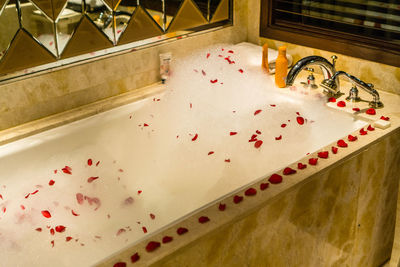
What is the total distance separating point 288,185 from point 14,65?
1.29 metres

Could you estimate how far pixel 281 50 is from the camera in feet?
9.36

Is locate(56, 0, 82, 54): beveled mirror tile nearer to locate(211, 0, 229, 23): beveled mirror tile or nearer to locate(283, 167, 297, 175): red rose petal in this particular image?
locate(211, 0, 229, 23): beveled mirror tile

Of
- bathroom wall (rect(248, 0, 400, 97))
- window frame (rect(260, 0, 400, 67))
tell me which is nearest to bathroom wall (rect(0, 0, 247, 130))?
window frame (rect(260, 0, 400, 67))

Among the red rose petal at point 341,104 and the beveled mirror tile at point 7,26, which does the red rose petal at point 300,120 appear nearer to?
the red rose petal at point 341,104

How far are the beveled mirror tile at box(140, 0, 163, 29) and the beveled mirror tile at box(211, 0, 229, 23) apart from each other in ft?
1.37

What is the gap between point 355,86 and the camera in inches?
102

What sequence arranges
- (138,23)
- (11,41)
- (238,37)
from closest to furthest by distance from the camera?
1. (11,41)
2. (138,23)
3. (238,37)

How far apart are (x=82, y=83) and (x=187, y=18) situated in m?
0.75

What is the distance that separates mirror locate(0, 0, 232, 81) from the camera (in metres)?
2.26

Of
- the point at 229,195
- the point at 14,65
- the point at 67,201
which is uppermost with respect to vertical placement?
the point at 14,65

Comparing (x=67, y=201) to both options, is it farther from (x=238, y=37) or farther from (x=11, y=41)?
(x=238, y=37)

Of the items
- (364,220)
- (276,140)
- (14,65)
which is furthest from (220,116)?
(14,65)

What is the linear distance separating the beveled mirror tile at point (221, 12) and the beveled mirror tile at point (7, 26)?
1227 mm

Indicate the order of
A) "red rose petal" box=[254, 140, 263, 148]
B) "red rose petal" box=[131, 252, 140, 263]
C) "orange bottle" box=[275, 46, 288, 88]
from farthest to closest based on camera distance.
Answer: "orange bottle" box=[275, 46, 288, 88] < "red rose petal" box=[254, 140, 263, 148] < "red rose petal" box=[131, 252, 140, 263]
